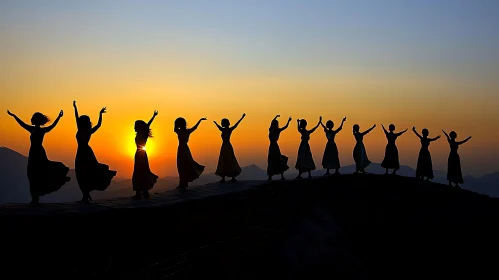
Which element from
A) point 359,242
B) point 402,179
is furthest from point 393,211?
point 359,242

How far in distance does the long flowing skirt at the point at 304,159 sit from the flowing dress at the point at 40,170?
1103cm

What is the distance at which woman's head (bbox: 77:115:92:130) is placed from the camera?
14.6m

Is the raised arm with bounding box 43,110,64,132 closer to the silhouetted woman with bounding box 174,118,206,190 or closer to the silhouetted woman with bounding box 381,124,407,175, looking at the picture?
the silhouetted woman with bounding box 174,118,206,190

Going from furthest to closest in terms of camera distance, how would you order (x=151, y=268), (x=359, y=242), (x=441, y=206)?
(x=441, y=206) < (x=359, y=242) < (x=151, y=268)

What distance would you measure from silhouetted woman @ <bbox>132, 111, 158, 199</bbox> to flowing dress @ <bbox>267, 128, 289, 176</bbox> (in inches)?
242

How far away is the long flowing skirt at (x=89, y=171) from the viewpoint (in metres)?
14.4

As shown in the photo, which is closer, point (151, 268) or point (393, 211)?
point (151, 268)

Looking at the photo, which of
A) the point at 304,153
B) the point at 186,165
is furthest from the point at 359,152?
the point at 186,165

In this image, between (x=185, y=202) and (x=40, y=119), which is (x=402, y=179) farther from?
(x=40, y=119)

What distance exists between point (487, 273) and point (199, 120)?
549 inches

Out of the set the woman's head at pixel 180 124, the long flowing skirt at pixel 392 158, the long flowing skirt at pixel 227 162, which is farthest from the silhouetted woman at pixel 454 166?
the woman's head at pixel 180 124

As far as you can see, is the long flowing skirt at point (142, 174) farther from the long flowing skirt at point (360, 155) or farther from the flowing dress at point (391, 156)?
the flowing dress at point (391, 156)

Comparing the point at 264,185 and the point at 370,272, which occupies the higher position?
the point at 264,185

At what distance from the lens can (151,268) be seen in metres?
11.7
